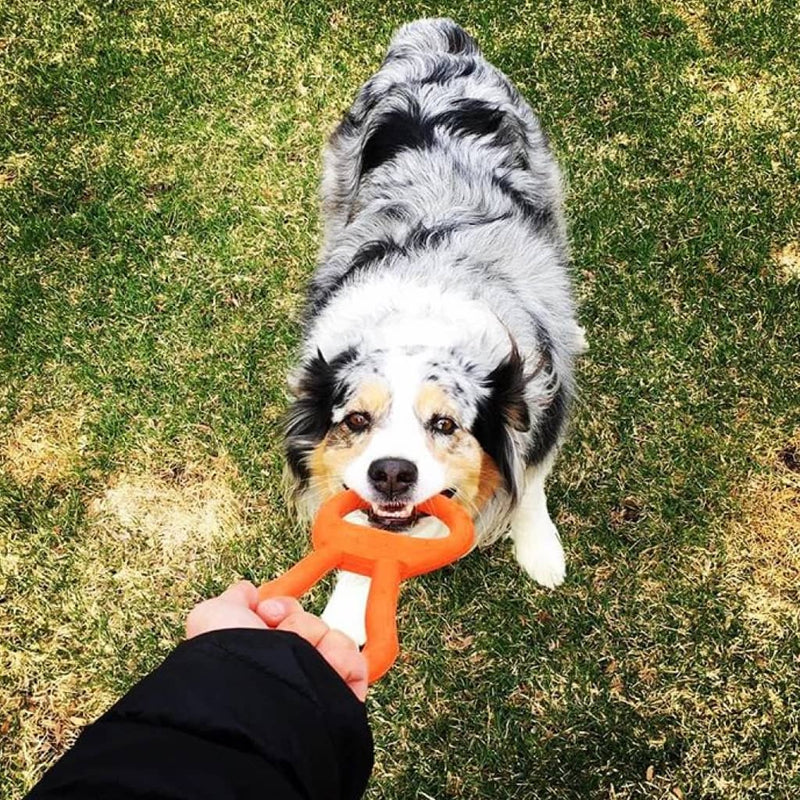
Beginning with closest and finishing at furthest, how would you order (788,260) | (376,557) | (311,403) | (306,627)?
(306,627) → (376,557) → (311,403) → (788,260)

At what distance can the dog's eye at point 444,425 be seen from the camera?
280 cm

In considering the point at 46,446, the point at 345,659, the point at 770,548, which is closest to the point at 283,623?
the point at 345,659

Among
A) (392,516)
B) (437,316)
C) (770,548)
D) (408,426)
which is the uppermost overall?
(437,316)

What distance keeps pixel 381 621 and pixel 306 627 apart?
0.42 meters

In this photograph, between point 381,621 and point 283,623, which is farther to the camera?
point 381,621

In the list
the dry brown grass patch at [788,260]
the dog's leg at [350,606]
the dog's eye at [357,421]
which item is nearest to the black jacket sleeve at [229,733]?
the dog's eye at [357,421]

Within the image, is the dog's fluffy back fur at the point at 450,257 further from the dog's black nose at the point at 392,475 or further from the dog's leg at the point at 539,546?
the dog's black nose at the point at 392,475

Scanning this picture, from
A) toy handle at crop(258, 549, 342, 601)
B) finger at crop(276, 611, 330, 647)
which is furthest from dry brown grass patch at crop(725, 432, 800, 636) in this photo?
finger at crop(276, 611, 330, 647)

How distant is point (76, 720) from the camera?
3.55m

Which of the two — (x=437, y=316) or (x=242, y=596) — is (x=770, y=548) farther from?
(x=242, y=596)

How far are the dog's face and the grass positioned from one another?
1.01m

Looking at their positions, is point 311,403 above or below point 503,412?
below

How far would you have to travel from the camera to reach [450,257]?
3.39 metres

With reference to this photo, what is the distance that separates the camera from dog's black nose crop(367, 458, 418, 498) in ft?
8.60
